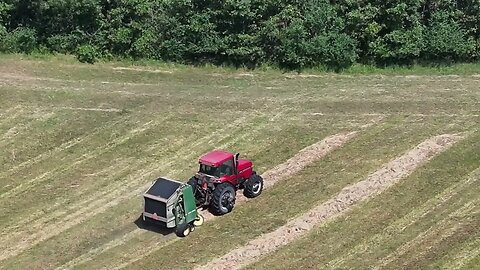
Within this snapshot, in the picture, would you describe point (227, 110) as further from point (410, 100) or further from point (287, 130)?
point (410, 100)

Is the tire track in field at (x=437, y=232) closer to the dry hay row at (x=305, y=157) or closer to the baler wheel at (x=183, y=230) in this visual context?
the dry hay row at (x=305, y=157)

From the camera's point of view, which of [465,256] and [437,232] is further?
[437,232]

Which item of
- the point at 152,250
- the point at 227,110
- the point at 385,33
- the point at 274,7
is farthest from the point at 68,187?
the point at 385,33

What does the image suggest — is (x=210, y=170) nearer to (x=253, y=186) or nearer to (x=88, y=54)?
(x=253, y=186)

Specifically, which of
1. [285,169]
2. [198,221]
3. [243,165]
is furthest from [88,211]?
[285,169]

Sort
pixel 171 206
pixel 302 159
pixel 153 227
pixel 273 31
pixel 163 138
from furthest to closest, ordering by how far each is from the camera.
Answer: pixel 273 31 < pixel 163 138 < pixel 302 159 < pixel 153 227 < pixel 171 206

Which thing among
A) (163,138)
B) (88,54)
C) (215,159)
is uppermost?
(88,54)
